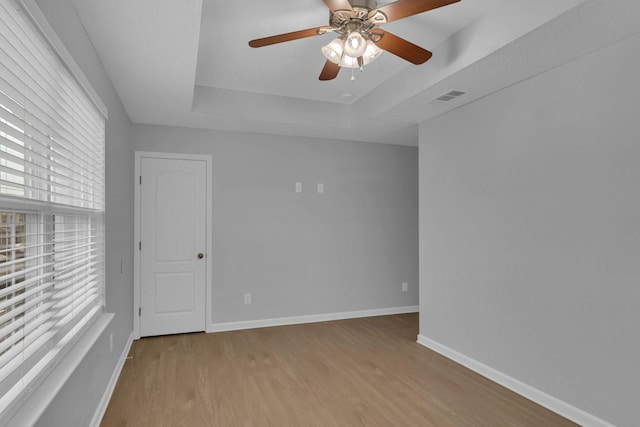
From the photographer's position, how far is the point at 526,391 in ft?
9.21

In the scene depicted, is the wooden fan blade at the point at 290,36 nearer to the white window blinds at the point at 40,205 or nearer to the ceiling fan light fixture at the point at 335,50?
the ceiling fan light fixture at the point at 335,50

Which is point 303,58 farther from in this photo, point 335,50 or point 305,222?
point 305,222

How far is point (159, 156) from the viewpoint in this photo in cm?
427

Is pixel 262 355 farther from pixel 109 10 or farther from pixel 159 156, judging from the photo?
pixel 109 10

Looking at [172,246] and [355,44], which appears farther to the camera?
[172,246]

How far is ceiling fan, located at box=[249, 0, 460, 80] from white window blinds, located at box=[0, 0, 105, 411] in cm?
104

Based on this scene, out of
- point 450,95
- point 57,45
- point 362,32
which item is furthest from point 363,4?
point 57,45

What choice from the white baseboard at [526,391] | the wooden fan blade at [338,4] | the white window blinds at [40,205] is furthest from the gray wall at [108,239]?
the white baseboard at [526,391]

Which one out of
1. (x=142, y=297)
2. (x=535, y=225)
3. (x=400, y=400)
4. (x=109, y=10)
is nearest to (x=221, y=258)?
(x=142, y=297)

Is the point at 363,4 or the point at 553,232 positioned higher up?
the point at 363,4

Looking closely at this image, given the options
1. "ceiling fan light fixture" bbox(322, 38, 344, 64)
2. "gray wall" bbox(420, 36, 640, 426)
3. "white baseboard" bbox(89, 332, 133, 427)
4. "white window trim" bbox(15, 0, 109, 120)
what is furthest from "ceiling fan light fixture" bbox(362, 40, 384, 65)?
"white baseboard" bbox(89, 332, 133, 427)

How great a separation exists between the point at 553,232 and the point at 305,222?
9.29 ft

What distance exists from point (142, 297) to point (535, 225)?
387 centimetres

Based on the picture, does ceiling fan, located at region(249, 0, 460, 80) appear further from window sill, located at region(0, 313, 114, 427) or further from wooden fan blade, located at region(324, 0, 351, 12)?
window sill, located at region(0, 313, 114, 427)
